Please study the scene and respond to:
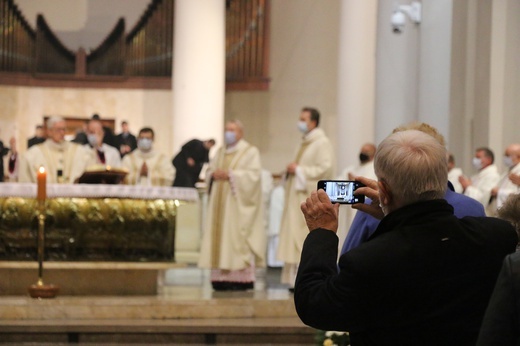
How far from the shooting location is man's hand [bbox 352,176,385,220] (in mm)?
3133

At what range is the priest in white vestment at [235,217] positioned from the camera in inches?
408

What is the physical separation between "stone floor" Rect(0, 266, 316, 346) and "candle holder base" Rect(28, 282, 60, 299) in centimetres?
7

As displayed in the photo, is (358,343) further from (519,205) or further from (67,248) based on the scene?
(67,248)

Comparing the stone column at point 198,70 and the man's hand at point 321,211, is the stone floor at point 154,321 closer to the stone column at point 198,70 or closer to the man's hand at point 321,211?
the man's hand at point 321,211

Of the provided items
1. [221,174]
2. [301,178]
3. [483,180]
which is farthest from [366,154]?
[483,180]

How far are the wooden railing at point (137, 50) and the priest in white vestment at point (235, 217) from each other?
6.16 m

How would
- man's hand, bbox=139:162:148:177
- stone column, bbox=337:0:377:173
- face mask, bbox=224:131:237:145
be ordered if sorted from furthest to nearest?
stone column, bbox=337:0:377:173 → man's hand, bbox=139:162:148:177 → face mask, bbox=224:131:237:145

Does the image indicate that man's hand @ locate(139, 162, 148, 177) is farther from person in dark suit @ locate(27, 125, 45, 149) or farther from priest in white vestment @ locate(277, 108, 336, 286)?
person in dark suit @ locate(27, 125, 45, 149)

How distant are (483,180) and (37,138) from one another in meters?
6.22

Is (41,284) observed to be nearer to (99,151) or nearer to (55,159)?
(55,159)

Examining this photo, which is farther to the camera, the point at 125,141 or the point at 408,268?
the point at 125,141

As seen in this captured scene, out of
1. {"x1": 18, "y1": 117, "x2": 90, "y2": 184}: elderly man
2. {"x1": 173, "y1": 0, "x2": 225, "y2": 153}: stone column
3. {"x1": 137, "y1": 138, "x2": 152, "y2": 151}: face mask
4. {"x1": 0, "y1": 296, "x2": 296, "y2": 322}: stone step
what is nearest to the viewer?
{"x1": 0, "y1": 296, "x2": 296, "y2": 322}: stone step

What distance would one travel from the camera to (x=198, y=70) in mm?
14688

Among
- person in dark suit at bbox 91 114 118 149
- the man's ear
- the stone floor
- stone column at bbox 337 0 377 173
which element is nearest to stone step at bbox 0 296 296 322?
the stone floor
